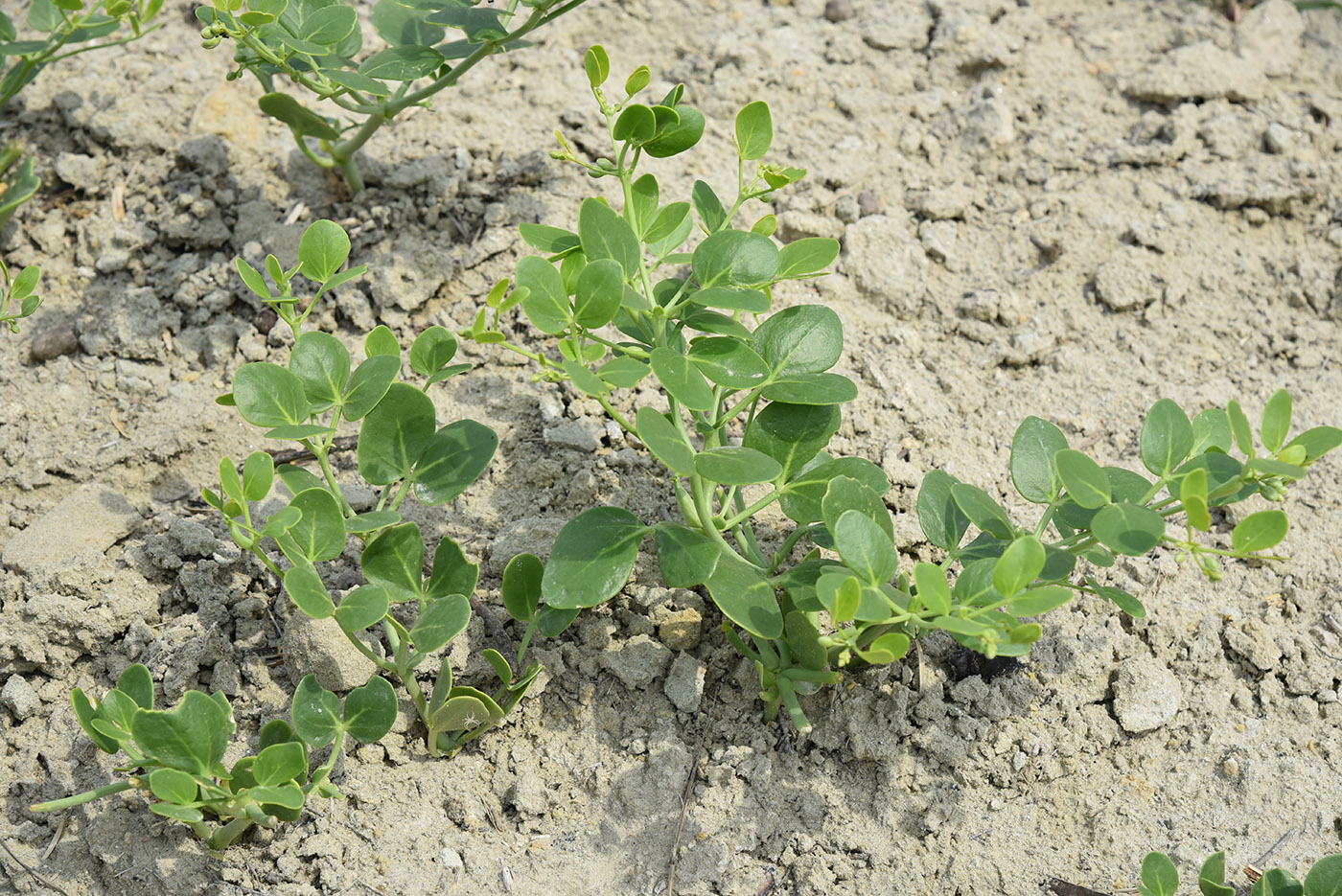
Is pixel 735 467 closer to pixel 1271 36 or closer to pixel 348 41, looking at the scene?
pixel 348 41

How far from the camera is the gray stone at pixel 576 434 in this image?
216cm

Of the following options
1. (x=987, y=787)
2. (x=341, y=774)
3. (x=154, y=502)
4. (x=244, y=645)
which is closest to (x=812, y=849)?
(x=987, y=787)

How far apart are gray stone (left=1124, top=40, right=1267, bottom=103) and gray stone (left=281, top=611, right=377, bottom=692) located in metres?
2.52

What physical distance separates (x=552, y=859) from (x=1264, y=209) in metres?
2.35

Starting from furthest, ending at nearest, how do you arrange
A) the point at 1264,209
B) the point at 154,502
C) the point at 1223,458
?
the point at 1264,209
the point at 154,502
the point at 1223,458

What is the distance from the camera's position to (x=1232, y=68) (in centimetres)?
290

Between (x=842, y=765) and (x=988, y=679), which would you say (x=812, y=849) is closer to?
(x=842, y=765)

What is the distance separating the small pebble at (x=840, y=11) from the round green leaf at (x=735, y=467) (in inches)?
78.1

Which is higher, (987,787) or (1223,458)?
(1223,458)

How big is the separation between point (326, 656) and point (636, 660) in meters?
0.54

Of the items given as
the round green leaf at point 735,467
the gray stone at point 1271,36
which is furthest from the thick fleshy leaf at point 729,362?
the gray stone at point 1271,36

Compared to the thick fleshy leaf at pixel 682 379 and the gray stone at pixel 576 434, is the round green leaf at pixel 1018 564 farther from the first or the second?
the gray stone at pixel 576 434

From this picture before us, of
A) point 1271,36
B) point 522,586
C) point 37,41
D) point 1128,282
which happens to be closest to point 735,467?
point 522,586

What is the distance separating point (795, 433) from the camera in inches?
67.1
